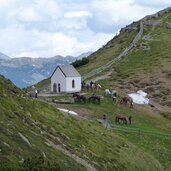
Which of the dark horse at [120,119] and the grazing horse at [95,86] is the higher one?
the grazing horse at [95,86]

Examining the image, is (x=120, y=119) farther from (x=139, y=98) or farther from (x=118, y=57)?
(x=118, y=57)

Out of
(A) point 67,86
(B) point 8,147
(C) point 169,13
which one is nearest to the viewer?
(B) point 8,147

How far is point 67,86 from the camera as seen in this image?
95.6 m

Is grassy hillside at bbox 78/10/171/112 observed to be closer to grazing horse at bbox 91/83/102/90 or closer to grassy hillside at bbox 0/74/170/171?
grazing horse at bbox 91/83/102/90

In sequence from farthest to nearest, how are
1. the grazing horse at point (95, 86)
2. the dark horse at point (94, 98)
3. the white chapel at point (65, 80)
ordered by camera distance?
the grazing horse at point (95, 86) < the white chapel at point (65, 80) < the dark horse at point (94, 98)

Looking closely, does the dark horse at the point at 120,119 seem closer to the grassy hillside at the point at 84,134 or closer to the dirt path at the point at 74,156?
the grassy hillside at the point at 84,134

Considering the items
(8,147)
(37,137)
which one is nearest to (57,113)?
(37,137)

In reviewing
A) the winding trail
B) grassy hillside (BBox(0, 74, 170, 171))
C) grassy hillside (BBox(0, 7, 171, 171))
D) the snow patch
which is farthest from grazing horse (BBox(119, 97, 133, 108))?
grassy hillside (BBox(0, 74, 170, 171))

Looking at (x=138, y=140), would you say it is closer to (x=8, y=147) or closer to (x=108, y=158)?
(x=108, y=158)

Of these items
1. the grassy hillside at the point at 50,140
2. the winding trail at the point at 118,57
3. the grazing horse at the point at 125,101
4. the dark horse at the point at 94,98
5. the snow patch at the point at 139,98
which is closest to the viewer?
the grassy hillside at the point at 50,140

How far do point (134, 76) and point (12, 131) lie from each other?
8365cm

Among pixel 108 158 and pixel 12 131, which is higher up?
pixel 12 131

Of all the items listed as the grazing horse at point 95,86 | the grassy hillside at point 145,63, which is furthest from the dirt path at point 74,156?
the grassy hillside at point 145,63

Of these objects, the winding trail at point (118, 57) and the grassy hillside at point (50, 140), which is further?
the winding trail at point (118, 57)
